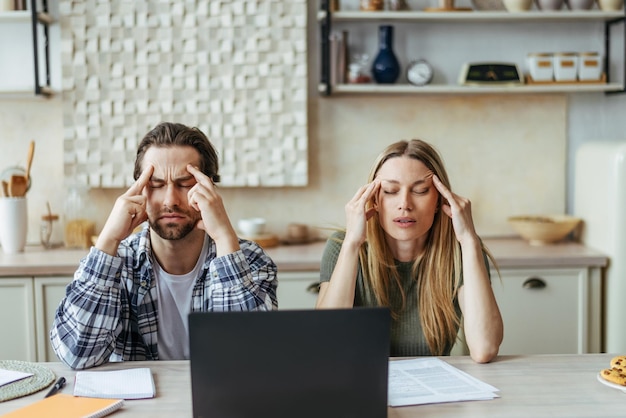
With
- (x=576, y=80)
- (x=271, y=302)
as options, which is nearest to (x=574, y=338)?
(x=576, y=80)

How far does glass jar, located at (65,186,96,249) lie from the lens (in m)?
3.56

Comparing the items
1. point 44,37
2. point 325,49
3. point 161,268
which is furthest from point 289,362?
point 44,37

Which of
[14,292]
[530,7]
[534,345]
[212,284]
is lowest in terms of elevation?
[534,345]

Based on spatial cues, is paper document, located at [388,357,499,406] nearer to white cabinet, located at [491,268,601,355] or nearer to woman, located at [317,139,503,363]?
woman, located at [317,139,503,363]

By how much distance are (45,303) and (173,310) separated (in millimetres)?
1261

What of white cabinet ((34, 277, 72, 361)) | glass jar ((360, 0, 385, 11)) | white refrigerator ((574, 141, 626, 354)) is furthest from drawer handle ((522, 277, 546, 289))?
white cabinet ((34, 277, 72, 361))

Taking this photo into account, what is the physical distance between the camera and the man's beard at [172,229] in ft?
6.95

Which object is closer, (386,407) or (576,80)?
(386,407)

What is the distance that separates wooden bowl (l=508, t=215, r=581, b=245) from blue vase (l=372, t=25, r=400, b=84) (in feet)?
2.89

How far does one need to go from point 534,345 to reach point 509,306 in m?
0.22

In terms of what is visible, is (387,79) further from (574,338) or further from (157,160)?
(157,160)

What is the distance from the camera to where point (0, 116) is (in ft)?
12.1

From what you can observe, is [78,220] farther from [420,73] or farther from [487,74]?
[487,74]

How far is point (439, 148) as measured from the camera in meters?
3.78
